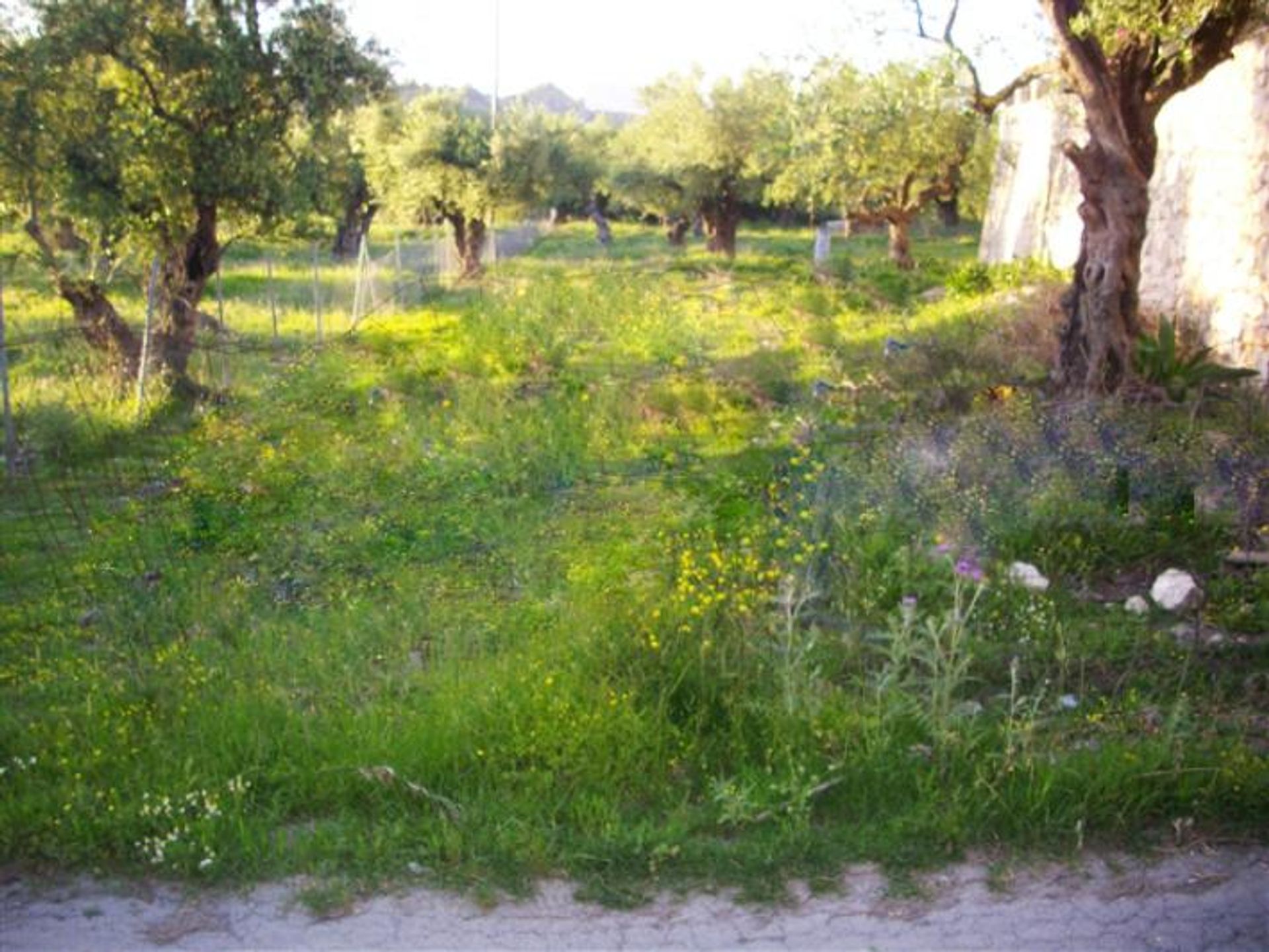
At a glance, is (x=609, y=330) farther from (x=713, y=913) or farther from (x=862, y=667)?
(x=713, y=913)

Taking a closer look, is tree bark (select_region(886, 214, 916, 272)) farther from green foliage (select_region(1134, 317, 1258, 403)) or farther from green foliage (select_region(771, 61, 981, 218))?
green foliage (select_region(1134, 317, 1258, 403))

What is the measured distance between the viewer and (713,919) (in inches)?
132

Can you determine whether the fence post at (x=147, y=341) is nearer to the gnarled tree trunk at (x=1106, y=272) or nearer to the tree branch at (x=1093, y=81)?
the tree branch at (x=1093, y=81)

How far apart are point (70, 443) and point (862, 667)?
23.3ft

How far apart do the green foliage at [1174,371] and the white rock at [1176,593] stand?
3.82 m

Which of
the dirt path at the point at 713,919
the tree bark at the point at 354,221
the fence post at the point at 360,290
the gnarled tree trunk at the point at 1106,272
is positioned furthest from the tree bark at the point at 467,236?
the dirt path at the point at 713,919

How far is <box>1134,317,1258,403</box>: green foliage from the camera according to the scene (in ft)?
29.8

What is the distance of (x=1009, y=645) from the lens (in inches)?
202

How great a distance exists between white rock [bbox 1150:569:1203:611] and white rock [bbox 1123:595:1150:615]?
8cm

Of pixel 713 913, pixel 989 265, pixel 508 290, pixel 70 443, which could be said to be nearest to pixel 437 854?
pixel 713 913

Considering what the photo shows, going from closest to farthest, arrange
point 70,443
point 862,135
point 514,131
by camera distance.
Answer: point 70,443, point 862,135, point 514,131

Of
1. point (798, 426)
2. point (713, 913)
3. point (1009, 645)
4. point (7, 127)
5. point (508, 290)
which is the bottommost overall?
point (713, 913)

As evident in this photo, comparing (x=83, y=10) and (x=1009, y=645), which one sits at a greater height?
(x=83, y=10)

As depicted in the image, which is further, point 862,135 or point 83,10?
point 862,135
